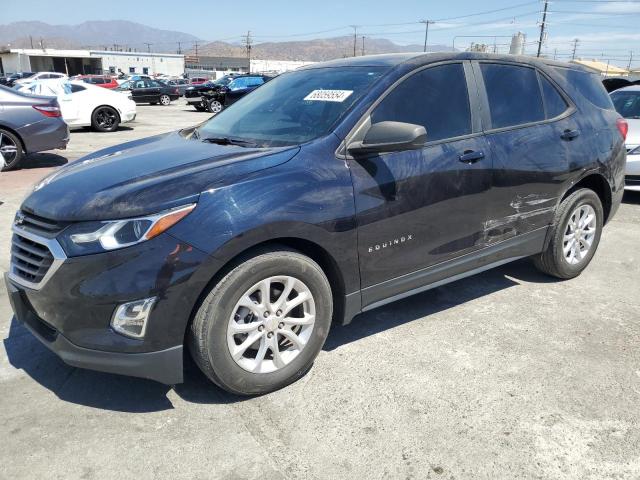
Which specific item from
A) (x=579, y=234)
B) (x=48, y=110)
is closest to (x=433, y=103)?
(x=579, y=234)

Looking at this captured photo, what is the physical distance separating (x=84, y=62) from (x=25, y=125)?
77.6 m

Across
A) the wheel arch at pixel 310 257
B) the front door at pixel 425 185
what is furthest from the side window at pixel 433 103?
the wheel arch at pixel 310 257

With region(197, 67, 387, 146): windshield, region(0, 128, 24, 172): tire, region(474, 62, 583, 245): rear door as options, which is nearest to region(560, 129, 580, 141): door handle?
region(474, 62, 583, 245): rear door

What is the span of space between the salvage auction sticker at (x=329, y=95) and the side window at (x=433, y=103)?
25 cm

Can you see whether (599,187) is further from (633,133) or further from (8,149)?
(8,149)

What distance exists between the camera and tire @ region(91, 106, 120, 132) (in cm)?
1379

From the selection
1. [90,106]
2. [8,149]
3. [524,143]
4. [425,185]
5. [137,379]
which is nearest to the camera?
[137,379]

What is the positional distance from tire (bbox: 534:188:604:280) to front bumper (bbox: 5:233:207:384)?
2.99 meters

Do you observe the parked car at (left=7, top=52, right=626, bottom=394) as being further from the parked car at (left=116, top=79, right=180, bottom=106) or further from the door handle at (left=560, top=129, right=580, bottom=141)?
the parked car at (left=116, top=79, right=180, bottom=106)

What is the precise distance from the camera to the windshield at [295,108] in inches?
122

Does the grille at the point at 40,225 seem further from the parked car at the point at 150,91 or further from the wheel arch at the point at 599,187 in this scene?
the parked car at the point at 150,91

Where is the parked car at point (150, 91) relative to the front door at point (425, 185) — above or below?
below

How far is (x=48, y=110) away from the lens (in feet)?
28.2

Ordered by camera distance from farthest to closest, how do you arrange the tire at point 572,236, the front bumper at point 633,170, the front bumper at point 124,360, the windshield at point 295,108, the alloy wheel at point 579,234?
the front bumper at point 633,170 → the alloy wheel at point 579,234 → the tire at point 572,236 → the windshield at point 295,108 → the front bumper at point 124,360
